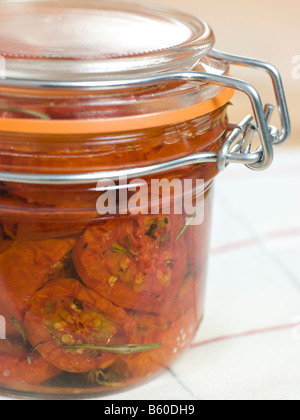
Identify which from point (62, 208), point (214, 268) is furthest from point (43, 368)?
point (214, 268)

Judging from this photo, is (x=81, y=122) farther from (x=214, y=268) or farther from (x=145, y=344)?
(x=214, y=268)

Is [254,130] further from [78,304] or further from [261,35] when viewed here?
[261,35]

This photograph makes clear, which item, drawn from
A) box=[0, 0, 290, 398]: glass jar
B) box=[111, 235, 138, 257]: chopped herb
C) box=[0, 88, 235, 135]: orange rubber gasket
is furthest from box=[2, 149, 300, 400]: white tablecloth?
box=[0, 88, 235, 135]: orange rubber gasket

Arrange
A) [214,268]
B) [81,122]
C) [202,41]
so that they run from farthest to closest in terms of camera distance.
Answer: [214,268] → [202,41] → [81,122]

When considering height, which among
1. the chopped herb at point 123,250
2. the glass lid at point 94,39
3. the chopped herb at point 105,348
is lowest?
the chopped herb at point 105,348

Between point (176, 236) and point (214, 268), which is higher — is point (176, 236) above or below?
above

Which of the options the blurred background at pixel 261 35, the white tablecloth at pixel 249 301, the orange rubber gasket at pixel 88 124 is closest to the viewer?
the orange rubber gasket at pixel 88 124

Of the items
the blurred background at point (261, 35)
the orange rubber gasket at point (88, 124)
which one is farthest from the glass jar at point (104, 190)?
the blurred background at point (261, 35)

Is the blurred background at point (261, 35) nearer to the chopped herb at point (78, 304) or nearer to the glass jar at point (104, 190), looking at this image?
the glass jar at point (104, 190)
